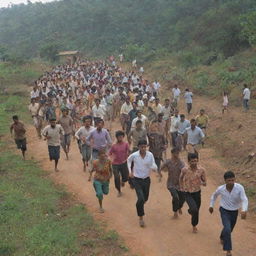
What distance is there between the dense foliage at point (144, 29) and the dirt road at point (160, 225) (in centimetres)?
1744

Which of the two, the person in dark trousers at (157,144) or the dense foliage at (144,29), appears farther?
the dense foliage at (144,29)

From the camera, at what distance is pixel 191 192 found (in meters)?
6.80

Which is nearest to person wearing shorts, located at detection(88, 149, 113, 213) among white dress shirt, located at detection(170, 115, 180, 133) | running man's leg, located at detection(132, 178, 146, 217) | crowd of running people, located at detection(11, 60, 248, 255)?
crowd of running people, located at detection(11, 60, 248, 255)

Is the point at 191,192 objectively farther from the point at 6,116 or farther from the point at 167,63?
the point at 167,63

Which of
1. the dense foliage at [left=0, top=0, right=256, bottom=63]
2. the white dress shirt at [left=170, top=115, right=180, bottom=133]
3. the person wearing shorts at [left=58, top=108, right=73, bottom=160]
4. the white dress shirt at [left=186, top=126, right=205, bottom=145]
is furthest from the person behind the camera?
the dense foliage at [left=0, top=0, right=256, bottom=63]

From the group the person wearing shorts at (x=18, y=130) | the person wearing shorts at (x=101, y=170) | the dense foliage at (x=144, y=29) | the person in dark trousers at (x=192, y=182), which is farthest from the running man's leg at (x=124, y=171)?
the dense foliage at (x=144, y=29)

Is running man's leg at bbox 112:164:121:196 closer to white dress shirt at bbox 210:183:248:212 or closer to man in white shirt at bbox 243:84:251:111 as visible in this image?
white dress shirt at bbox 210:183:248:212

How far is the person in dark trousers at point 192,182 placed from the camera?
6.71 m

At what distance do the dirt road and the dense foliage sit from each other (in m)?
17.4

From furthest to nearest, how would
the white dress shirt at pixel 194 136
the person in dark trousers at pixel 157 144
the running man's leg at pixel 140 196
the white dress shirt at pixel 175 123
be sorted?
the white dress shirt at pixel 175 123
the white dress shirt at pixel 194 136
the person in dark trousers at pixel 157 144
the running man's leg at pixel 140 196

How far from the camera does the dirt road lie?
665cm

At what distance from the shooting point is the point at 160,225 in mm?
7496

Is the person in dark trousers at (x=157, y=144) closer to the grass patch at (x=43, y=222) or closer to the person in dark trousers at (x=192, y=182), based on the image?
the grass patch at (x=43, y=222)

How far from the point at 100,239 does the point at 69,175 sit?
3.94 m
